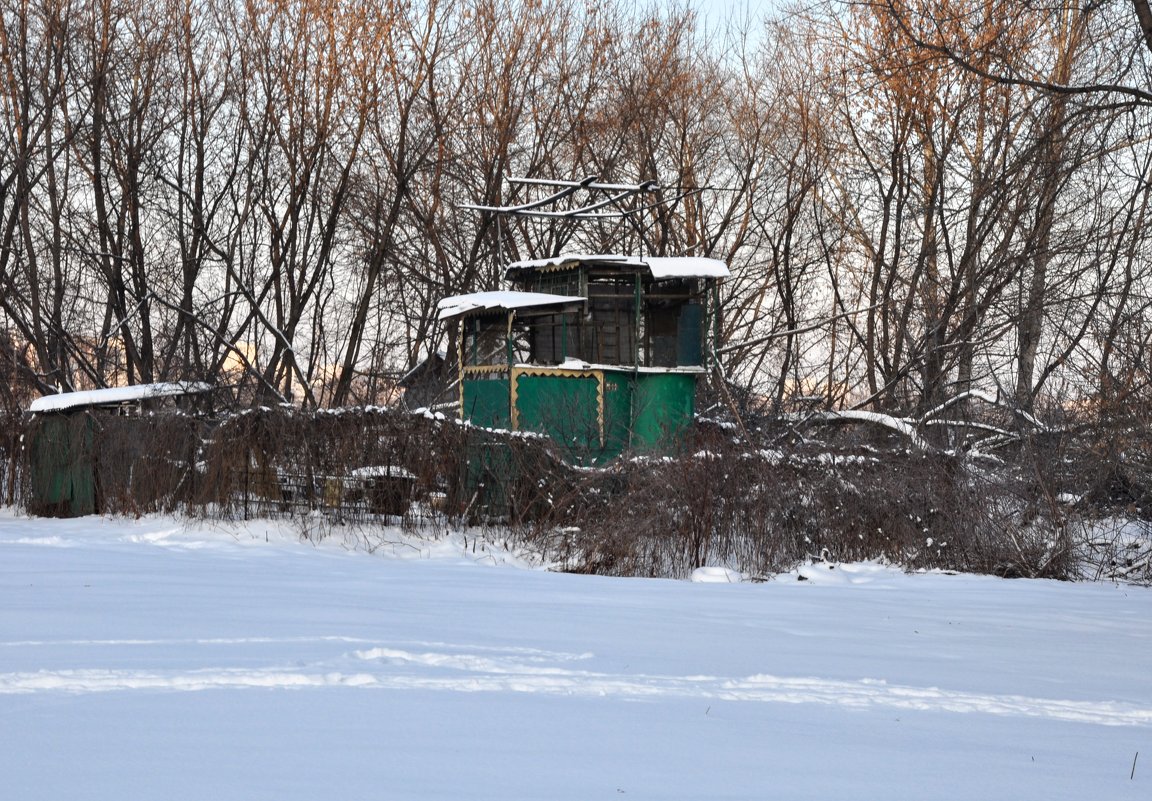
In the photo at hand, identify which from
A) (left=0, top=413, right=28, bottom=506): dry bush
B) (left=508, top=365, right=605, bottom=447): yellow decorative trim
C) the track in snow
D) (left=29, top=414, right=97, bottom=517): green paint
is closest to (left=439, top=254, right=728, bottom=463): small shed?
(left=508, top=365, right=605, bottom=447): yellow decorative trim

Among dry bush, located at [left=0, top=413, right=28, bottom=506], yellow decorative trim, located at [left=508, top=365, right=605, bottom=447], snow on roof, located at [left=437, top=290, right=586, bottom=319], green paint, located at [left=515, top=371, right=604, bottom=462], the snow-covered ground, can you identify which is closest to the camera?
the snow-covered ground

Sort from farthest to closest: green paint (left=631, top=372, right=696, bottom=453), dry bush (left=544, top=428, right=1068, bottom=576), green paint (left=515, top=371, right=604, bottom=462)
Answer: green paint (left=631, top=372, right=696, bottom=453) → green paint (left=515, top=371, right=604, bottom=462) → dry bush (left=544, top=428, right=1068, bottom=576)

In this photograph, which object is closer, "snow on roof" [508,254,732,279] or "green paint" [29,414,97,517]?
"green paint" [29,414,97,517]

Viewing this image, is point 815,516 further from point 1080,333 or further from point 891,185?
point 891,185

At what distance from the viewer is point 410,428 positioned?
1388 cm

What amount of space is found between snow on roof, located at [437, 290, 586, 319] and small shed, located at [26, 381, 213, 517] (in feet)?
13.8

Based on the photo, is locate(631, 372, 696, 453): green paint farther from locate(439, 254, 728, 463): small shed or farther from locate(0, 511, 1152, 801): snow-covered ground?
locate(0, 511, 1152, 801): snow-covered ground

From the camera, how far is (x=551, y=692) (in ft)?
17.3

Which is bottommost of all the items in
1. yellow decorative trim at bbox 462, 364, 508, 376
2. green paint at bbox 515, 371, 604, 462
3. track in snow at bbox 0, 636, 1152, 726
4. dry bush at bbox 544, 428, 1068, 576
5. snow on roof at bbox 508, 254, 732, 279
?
track in snow at bbox 0, 636, 1152, 726

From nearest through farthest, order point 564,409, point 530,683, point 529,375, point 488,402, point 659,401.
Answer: point 530,683, point 564,409, point 529,375, point 488,402, point 659,401

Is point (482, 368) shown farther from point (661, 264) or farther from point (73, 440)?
point (73, 440)

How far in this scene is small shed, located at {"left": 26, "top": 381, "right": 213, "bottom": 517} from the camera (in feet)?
50.5

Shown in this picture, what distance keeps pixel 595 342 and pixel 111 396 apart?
23.5 feet

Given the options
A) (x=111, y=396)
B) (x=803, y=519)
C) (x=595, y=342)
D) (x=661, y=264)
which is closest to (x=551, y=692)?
(x=803, y=519)
